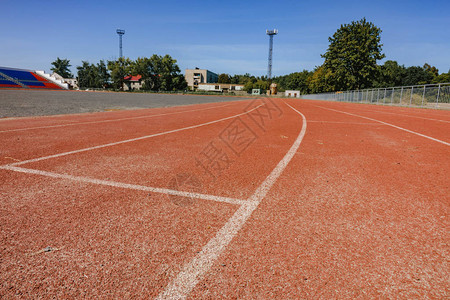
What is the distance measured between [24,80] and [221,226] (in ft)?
271

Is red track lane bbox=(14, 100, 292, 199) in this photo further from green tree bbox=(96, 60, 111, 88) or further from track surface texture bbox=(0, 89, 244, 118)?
green tree bbox=(96, 60, 111, 88)

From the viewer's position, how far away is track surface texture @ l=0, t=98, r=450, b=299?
161cm

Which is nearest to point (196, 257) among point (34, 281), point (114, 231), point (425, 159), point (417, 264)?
point (114, 231)

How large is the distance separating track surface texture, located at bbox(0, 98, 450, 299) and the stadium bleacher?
7011 cm

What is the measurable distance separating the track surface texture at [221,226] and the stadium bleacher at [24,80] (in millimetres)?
70105

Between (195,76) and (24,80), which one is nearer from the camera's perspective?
(24,80)

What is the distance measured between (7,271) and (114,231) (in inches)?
27.6

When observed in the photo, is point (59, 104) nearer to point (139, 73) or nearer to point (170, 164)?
point (170, 164)

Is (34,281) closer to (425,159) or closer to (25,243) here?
(25,243)

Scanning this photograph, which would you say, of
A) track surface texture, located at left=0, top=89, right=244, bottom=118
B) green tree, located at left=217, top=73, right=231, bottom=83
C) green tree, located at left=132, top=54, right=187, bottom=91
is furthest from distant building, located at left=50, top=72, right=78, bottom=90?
green tree, located at left=217, top=73, right=231, bottom=83

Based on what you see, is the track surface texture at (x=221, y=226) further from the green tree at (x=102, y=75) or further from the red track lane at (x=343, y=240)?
the green tree at (x=102, y=75)

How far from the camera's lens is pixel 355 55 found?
50.5 metres

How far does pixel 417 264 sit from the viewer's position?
5.91 feet

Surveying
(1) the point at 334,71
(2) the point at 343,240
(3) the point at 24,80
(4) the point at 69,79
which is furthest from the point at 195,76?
(2) the point at 343,240
